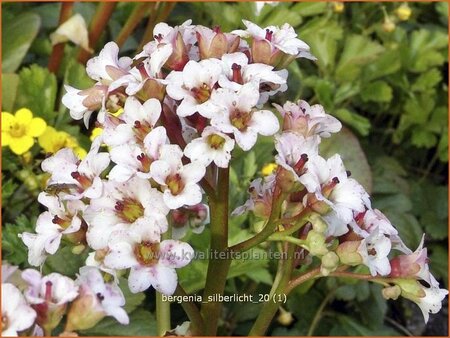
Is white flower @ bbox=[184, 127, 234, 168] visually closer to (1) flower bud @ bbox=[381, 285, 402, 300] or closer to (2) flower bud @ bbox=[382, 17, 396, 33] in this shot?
(1) flower bud @ bbox=[381, 285, 402, 300]

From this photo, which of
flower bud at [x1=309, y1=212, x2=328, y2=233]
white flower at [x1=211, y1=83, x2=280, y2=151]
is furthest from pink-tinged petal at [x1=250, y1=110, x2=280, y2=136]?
flower bud at [x1=309, y1=212, x2=328, y2=233]

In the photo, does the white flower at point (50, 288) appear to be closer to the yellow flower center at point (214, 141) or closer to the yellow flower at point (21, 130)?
the yellow flower center at point (214, 141)

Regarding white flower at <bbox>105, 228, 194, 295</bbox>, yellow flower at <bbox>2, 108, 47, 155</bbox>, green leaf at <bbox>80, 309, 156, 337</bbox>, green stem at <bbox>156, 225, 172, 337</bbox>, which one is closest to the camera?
white flower at <bbox>105, 228, 194, 295</bbox>

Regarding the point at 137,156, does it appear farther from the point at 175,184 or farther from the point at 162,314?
A: the point at 162,314

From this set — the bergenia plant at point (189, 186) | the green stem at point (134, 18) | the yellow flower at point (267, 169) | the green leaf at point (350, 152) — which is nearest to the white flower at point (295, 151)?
the bergenia plant at point (189, 186)

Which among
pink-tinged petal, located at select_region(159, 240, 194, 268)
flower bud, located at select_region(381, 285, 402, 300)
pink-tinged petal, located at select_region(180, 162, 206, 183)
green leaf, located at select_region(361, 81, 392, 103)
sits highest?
pink-tinged petal, located at select_region(180, 162, 206, 183)

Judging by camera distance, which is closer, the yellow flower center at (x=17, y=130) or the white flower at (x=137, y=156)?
the white flower at (x=137, y=156)

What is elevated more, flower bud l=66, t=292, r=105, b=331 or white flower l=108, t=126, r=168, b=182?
white flower l=108, t=126, r=168, b=182

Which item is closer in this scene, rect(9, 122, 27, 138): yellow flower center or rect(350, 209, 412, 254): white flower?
rect(350, 209, 412, 254): white flower
